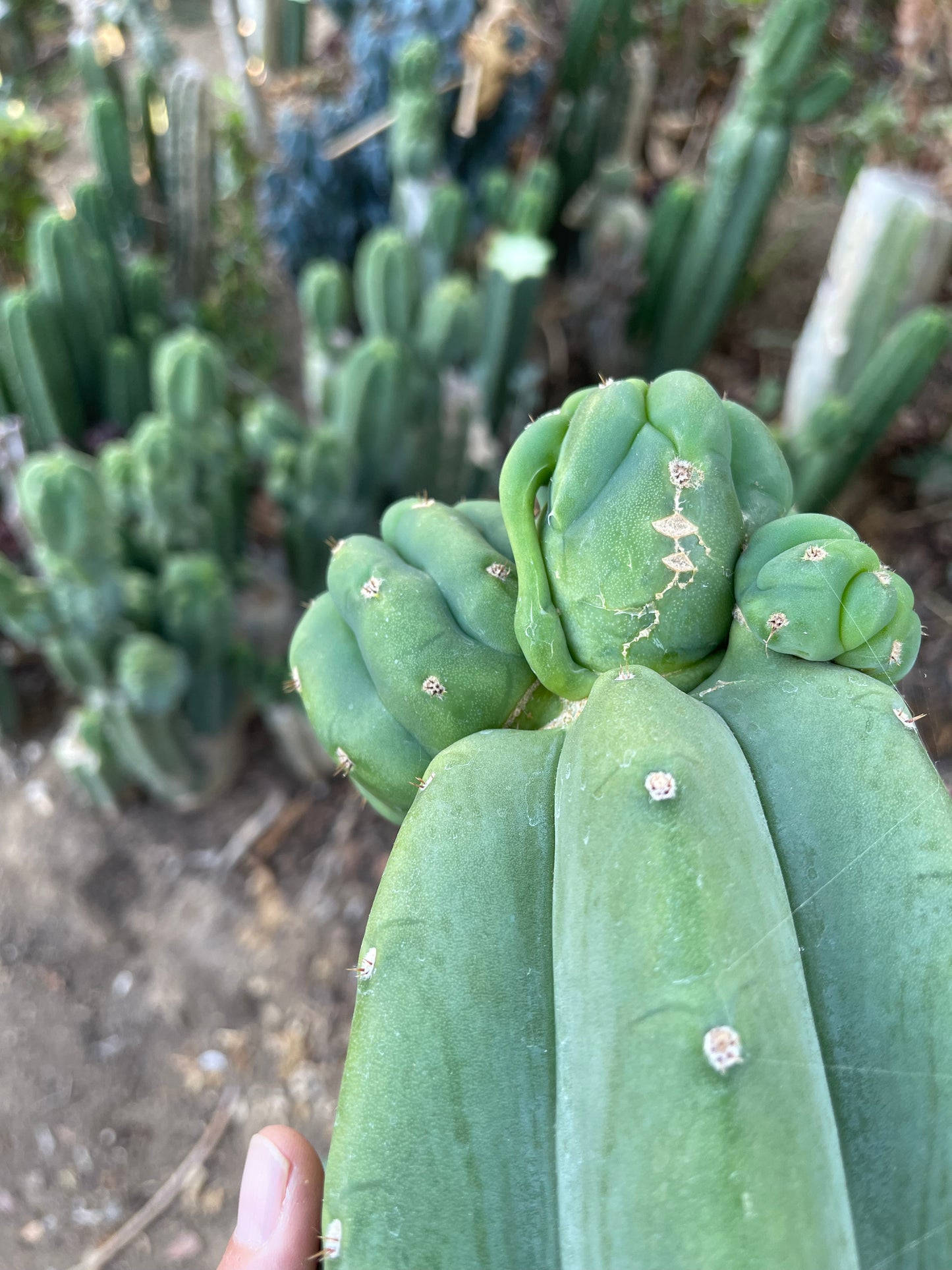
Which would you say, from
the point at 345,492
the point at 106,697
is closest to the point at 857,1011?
the point at 345,492

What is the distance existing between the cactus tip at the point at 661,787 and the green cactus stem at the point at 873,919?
0.56 ft

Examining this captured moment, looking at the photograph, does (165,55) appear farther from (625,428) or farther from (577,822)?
(577,822)

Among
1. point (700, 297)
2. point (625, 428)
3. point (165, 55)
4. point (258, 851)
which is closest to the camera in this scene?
point (625, 428)

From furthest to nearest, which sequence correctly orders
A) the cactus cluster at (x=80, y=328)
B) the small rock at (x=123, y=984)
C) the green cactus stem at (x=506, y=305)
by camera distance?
the green cactus stem at (x=506, y=305) → the cactus cluster at (x=80, y=328) → the small rock at (x=123, y=984)

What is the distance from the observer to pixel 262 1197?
129cm

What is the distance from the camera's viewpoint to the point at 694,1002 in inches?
33.4

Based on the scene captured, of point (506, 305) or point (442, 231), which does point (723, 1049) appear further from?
point (442, 231)

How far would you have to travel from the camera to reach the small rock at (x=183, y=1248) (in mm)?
2686

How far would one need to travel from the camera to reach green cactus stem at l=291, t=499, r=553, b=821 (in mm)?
1180

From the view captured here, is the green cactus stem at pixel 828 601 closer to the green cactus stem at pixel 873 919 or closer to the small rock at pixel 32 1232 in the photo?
the green cactus stem at pixel 873 919

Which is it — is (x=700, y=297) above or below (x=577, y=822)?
below

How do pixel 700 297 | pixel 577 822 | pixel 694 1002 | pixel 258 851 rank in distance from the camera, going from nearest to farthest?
pixel 694 1002 → pixel 577 822 → pixel 258 851 → pixel 700 297

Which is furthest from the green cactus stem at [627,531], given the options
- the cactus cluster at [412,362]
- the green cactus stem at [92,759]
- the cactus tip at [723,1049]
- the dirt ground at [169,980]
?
the green cactus stem at [92,759]

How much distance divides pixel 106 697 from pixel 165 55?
9.97 feet
